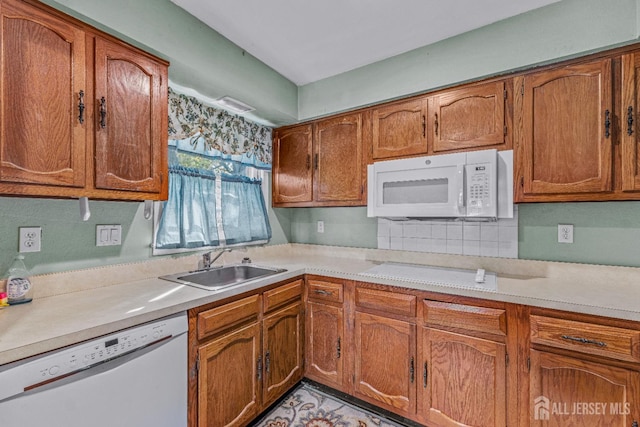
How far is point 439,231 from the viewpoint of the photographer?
7.30 ft

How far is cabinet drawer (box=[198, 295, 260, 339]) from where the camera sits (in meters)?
1.45

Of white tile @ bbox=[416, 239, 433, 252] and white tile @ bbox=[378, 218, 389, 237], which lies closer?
white tile @ bbox=[416, 239, 433, 252]

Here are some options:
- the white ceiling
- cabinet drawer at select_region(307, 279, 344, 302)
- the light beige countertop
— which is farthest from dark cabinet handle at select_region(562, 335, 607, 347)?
the white ceiling

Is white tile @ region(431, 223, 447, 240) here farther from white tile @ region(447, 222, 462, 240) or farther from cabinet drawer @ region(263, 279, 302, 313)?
cabinet drawer @ region(263, 279, 302, 313)

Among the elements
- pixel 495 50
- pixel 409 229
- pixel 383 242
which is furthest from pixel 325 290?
pixel 495 50

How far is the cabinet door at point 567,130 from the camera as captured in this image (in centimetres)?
151

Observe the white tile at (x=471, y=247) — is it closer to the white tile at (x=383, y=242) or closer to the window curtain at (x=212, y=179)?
the white tile at (x=383, y=242)

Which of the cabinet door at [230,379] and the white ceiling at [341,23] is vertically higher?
the white ceiling at [341,23]

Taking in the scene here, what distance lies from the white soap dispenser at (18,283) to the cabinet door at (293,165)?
68.1 inches

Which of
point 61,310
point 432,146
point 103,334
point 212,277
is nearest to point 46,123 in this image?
point 61,310

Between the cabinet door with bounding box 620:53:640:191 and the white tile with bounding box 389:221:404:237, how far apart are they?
1287mm

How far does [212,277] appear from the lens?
2.13 m

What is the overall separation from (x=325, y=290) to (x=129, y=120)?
152 cm

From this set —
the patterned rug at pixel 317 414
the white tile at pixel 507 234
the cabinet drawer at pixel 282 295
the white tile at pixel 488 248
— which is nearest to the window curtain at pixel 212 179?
the cabinet drawer at pixel 282 295
